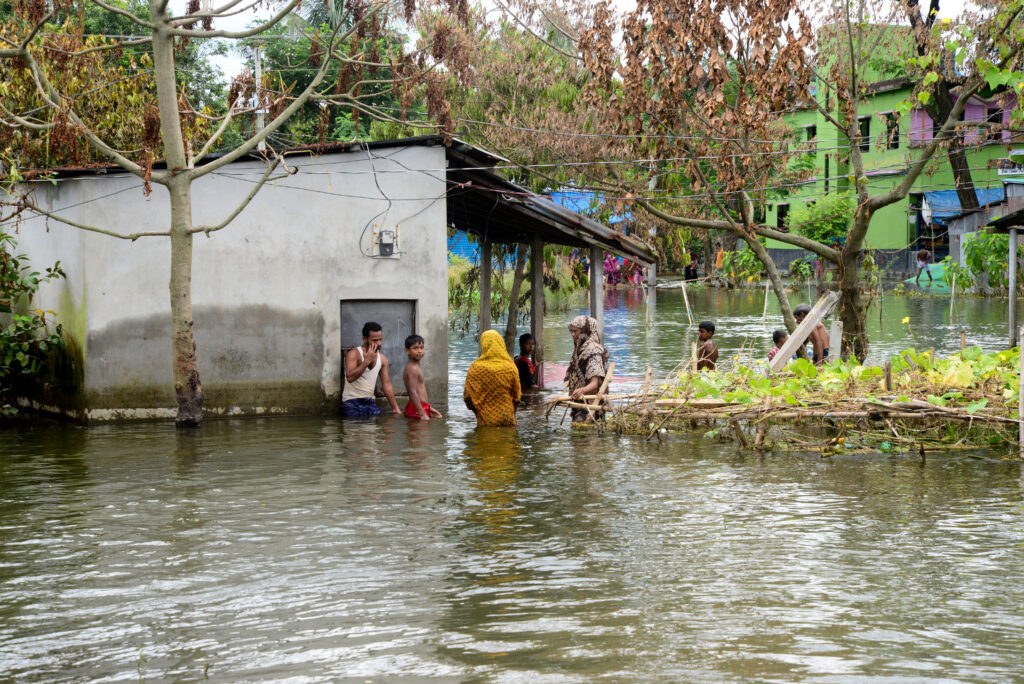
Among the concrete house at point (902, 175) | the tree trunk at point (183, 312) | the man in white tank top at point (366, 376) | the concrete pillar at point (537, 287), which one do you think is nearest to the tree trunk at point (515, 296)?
the concrete pillar at point (537, 287)

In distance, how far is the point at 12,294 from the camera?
15352 millimetres

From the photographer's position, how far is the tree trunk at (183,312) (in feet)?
43.6

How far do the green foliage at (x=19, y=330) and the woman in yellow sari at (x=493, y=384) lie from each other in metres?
5.45

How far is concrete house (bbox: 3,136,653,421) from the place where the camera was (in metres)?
14.4

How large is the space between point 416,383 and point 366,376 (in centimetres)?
76

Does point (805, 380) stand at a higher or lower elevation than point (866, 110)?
lower

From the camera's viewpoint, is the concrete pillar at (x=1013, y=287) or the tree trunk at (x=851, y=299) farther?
the concrete pillar at (x=1013, y=287)

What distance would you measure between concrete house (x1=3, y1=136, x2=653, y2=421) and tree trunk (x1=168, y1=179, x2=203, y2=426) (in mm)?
1142

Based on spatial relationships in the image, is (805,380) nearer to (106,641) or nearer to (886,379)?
(886,379)

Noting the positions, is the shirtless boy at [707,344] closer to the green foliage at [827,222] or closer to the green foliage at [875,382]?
the green foliage at [875,382]

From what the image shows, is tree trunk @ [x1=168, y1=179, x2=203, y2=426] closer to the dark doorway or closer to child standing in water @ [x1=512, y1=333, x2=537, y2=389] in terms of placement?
the dark doorway

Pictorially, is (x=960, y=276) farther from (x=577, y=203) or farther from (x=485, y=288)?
(x=485, y=288)

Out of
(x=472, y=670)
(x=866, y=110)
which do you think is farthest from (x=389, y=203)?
(x=866, y=110)

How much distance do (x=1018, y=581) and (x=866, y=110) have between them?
41733mm
